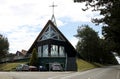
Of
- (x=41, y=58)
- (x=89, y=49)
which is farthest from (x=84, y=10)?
(x=89, y=49)

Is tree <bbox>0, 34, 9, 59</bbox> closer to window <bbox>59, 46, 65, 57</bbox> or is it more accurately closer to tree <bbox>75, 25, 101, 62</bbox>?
window <bbox>59, 46, 65, 57</bbox>

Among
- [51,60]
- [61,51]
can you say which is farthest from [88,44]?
[51,60]

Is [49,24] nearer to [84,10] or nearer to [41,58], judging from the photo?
[41,58]

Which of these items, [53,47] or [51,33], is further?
[51,33]

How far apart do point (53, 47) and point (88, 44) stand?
29.3 meters

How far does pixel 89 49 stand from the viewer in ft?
424

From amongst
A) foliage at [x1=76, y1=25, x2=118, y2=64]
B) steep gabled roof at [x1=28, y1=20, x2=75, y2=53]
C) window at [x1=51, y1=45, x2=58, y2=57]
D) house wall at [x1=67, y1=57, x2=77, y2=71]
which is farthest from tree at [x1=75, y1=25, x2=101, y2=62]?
house wall at [x1=67, y1=57, x2=77, y2=71]

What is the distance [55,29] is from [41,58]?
Answer: 1101 cm

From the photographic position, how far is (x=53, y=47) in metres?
102

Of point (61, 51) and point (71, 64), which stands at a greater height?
point (61, 51)

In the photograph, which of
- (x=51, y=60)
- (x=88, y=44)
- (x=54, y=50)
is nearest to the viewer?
(x=51, y=60)

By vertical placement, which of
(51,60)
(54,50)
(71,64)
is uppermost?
(54,50)

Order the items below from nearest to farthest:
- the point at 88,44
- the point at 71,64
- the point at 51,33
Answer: the point at 71,64, the point at 51,33, the point at 88,44

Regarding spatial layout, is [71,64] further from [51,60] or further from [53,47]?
[53,47]
